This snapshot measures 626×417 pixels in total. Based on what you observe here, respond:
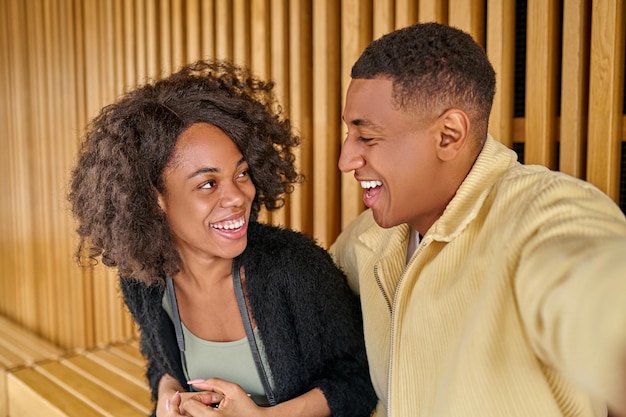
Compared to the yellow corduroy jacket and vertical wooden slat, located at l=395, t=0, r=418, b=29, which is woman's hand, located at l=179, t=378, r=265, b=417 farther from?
vertical wooden slat, located at l=395, t=0, r=418, b=29

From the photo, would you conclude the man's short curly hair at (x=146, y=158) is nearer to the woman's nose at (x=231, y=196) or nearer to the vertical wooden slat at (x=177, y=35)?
the woman's nose at (x=231, y=196)

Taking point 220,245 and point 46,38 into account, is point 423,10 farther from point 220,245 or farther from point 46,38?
point 46,38

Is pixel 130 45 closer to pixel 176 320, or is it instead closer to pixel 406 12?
pixel 406 12

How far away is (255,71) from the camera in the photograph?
283cm

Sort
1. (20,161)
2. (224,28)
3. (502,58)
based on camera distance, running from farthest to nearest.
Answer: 1. (20,161)
2. (224,28)
3. (502,58)

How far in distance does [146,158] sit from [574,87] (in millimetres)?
1213

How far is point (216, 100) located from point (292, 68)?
0.98 meters

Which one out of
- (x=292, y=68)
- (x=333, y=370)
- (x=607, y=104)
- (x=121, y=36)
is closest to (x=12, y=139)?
(x=121, y=36)

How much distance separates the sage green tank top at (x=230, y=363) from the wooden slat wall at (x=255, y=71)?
888mm

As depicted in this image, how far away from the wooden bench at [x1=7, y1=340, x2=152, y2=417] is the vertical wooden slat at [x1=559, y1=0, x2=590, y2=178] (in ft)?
5.81

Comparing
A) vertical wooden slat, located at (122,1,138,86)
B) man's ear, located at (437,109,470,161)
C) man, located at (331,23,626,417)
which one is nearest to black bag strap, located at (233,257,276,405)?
man, located at (331,23,626,417)

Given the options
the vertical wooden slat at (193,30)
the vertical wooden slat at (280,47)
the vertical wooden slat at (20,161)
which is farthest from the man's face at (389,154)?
the vertical wooden slat at (20,161)

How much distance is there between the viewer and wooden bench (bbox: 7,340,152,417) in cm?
251

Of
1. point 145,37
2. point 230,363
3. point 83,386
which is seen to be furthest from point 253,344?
point 145,37
